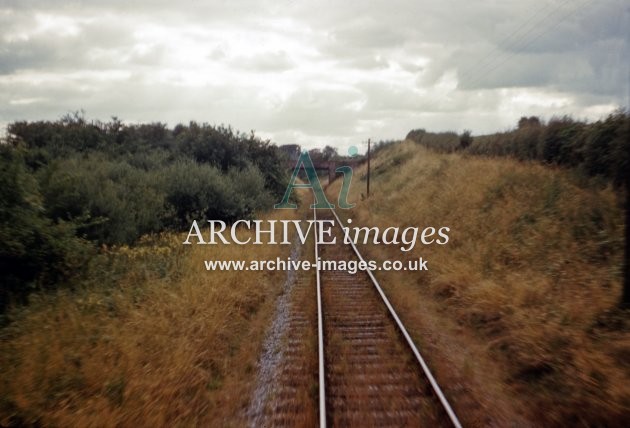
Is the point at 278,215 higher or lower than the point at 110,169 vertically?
lower

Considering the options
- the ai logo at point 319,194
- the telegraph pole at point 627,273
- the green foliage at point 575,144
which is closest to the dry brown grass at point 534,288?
the telegraph pole at point 627,273

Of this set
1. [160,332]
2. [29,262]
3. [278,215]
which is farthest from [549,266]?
[278,215]

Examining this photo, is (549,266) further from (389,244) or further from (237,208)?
(237,208)

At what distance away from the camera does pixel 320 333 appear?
778 cm

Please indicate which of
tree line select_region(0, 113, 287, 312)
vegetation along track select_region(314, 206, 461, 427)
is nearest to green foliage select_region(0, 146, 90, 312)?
tree line select_region(0, 113, 287, 312)

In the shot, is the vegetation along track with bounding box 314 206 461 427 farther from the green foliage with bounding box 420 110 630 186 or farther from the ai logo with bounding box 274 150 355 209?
the ai logo with bounding box 274 150 355 209

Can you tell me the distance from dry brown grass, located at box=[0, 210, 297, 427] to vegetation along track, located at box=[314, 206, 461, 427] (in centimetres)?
118

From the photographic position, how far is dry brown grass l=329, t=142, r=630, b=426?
5.96 meters

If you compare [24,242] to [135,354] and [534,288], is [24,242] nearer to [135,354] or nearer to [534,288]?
[135,354]

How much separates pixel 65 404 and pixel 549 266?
29.8 ft

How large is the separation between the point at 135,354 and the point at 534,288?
7149mm

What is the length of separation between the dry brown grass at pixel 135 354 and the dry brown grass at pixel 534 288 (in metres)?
3.50

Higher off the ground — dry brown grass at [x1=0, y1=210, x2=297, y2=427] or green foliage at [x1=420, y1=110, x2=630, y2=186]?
green foliage at [x1=420, y1=110, x2=630, y2=186]

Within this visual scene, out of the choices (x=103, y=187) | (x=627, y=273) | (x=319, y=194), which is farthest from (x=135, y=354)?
(x=319, y=194)
